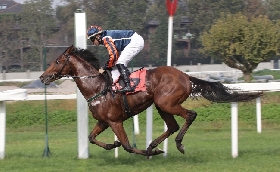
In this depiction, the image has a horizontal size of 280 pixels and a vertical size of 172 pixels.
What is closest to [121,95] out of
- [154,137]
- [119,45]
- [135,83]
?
[135,83]

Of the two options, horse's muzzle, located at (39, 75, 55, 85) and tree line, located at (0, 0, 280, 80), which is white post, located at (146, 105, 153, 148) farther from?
tree line, located at (0, 0, 280, 80)

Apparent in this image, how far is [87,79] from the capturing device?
824 centimetres

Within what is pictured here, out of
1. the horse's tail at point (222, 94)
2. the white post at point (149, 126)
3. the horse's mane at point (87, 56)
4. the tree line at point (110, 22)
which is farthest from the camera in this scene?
the tree line at point (110, 22)

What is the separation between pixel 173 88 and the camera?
8.05 m

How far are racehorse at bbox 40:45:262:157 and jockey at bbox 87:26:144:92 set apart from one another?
232mm

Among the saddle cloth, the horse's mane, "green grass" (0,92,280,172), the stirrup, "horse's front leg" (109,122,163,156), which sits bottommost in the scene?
"green grass" (0,92,280,172)

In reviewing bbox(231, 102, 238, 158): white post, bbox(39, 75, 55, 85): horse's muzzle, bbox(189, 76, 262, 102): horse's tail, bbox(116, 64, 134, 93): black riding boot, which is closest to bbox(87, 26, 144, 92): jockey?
bbox(116, 64, 134, 93): black riding boot

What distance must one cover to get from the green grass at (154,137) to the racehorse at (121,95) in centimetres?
41

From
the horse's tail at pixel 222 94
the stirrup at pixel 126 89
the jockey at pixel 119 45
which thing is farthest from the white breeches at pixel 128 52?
the horse's tail at pixel 222 94

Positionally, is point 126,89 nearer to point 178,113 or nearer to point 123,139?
point 123,139

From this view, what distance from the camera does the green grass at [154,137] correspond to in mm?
7906

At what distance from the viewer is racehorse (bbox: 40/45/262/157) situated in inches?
314

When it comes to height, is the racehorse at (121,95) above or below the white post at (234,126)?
above

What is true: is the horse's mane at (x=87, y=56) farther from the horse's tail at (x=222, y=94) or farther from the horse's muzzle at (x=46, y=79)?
the horse's tail at (x=222, y=94)
